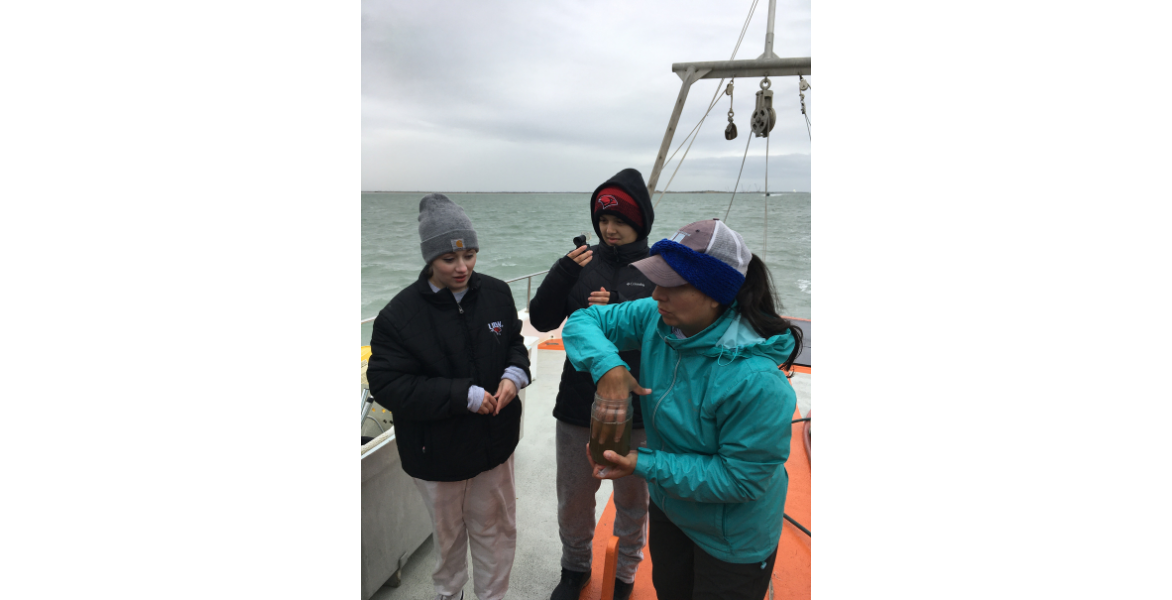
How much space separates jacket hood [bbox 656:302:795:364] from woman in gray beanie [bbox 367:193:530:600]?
673 mm

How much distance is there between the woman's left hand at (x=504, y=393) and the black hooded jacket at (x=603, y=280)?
8.2 inches

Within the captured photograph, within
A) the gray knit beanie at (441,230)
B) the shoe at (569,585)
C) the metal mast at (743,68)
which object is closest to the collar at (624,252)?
the metal mast at (743,68)

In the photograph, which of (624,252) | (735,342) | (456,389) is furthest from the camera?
(624,252)

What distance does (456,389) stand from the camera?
1.45 m

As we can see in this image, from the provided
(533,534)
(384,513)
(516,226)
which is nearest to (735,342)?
(516,226)

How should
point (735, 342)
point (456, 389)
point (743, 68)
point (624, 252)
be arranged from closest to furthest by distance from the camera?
1. point (735, 342)
2. point (456, 389)
3. point (624, 252)
4. point (743, 68)

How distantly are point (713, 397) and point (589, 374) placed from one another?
673 millimetres

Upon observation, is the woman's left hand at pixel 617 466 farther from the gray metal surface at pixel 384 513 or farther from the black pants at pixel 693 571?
the gray metal surface at pixel 384 513

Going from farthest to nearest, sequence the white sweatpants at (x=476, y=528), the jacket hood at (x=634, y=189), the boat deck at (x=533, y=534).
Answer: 1. the boat deck at (x=533, y=534)
2. the white sweatpants at (x=476, y=528)
3. the jacket hood at (x=634, y=189)

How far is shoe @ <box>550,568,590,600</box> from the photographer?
182cm

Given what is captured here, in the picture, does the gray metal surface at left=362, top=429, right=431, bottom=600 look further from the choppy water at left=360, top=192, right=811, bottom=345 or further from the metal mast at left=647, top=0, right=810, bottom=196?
the metal mast at left=647, top=0, right=810, bottom=196

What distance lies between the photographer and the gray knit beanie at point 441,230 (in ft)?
4.55

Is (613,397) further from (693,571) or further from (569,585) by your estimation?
(569,585)

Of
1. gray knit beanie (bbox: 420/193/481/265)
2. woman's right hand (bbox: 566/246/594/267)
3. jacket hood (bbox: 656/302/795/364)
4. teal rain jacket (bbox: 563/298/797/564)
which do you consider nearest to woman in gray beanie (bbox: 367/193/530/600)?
gray knit beanie (bbox: 420/193/481/265)
